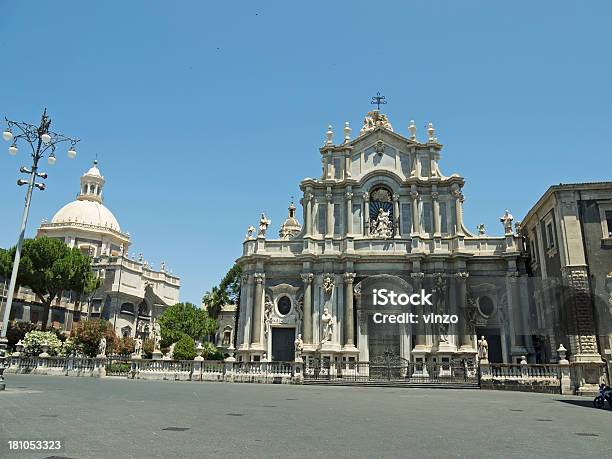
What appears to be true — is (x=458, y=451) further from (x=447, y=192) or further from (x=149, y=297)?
(x=149, y=297)

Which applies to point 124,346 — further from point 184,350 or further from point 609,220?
point 609,220

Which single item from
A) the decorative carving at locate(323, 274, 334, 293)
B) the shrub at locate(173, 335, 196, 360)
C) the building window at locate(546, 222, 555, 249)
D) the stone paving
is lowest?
the stone paving

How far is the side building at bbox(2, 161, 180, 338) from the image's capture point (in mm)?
57875

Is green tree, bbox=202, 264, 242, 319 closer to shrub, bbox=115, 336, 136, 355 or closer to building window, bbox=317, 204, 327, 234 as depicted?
shrub, bbox=115, 336, 136, 355

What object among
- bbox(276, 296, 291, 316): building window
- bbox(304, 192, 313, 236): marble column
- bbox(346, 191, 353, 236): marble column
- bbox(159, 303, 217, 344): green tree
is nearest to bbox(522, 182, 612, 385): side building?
bbox(346, 191, 353, 236): marble column

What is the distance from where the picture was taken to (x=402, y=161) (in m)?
38.2

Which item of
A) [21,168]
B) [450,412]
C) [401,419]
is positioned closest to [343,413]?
[401,419]

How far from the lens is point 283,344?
35938 millimetres

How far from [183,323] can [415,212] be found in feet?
85.7

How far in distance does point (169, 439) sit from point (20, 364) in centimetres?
2986

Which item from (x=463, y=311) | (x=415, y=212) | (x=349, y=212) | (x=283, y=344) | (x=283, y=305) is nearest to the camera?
(x=463, y=311)

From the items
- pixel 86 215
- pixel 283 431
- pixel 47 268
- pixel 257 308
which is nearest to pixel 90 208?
pixel 86 215

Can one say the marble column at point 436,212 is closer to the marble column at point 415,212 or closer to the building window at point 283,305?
the marble column at point 415,212

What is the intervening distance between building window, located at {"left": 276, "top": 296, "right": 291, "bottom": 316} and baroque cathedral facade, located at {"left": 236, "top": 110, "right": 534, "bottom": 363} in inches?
4.1
